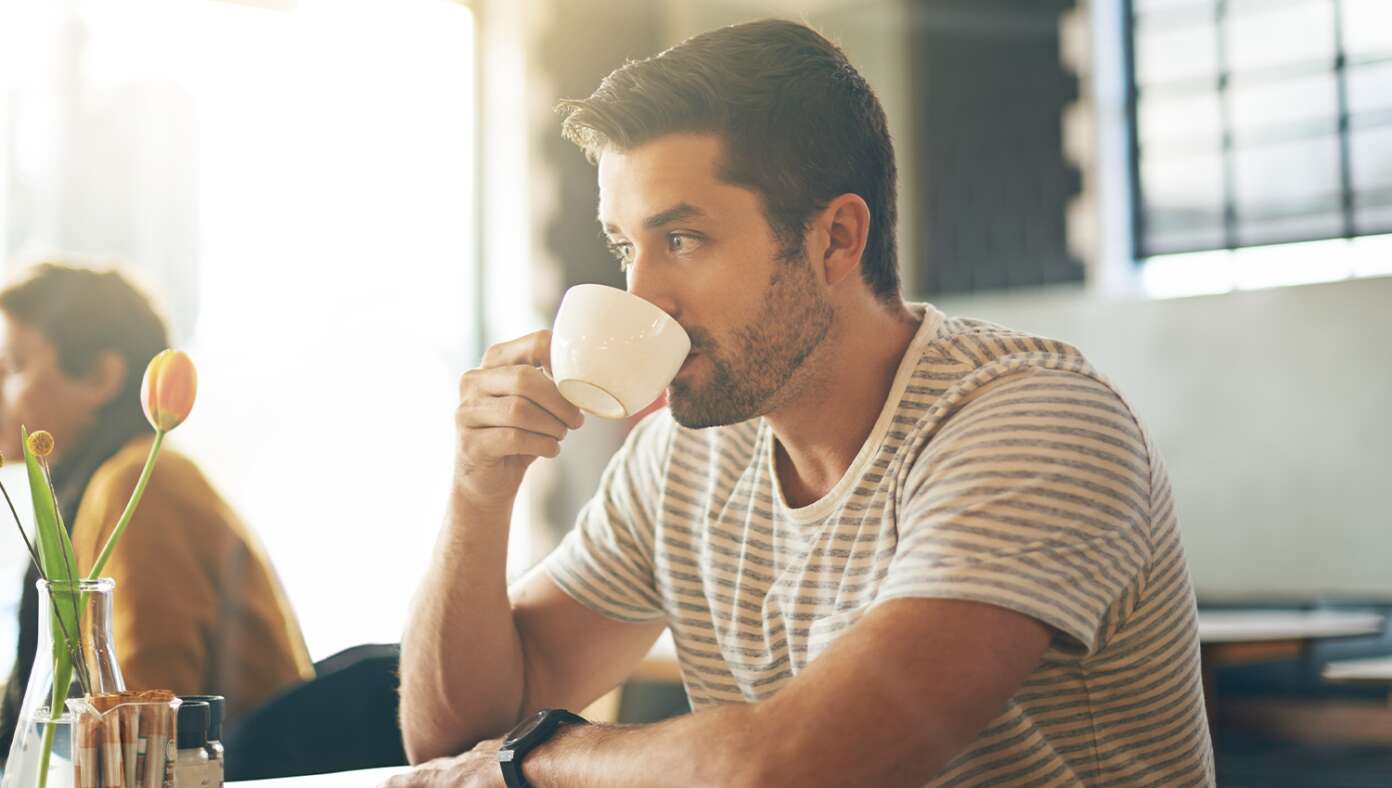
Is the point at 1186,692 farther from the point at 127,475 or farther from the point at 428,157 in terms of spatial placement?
the point at 428,157

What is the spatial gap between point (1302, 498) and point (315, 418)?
10.1ft

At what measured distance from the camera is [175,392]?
2.73 ft

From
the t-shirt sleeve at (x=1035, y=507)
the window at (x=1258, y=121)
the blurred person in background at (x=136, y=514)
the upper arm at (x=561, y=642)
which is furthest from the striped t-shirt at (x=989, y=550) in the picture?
the window at (x=1258, y=121)

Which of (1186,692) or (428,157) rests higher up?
(428,157)

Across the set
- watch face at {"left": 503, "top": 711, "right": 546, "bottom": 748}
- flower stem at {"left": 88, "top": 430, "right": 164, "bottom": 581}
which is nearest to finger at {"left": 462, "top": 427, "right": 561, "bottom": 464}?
watch face at {"left": 503, "top": 711, "right": 546, "bottom": 748}

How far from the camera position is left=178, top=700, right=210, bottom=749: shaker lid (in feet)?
2.73

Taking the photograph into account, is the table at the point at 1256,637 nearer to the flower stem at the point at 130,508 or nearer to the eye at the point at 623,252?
the eye at the point at 623,252

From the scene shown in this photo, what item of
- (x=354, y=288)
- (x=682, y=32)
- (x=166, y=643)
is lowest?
(x=166, y=643)

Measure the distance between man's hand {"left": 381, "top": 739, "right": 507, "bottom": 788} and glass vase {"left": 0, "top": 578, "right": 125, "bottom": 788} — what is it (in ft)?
0.93

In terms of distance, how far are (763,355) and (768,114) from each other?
0.70 ft

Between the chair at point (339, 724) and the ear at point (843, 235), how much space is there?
2.22 feet

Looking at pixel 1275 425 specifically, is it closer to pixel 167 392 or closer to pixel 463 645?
pixel 463 645

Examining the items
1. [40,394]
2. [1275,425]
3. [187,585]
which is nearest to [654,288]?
[187,585]

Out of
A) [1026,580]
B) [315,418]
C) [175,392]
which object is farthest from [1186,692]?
[315,418]
